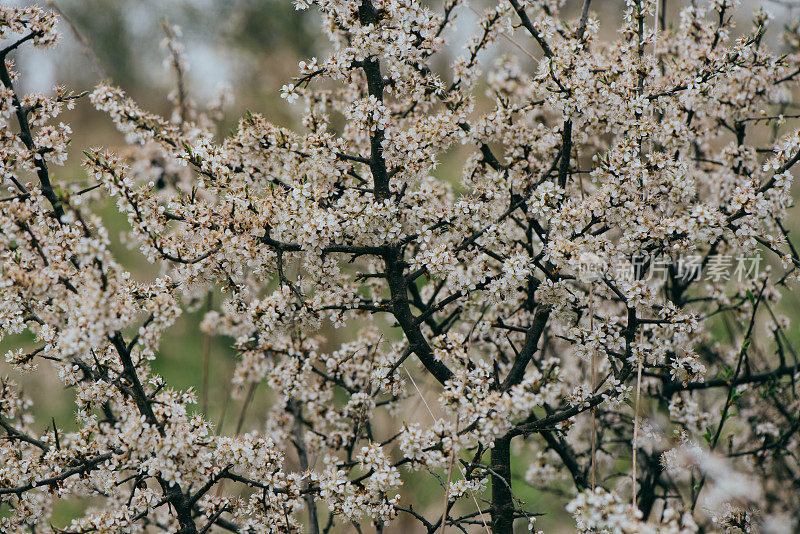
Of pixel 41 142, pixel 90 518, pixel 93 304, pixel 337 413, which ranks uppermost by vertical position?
pixel 41 142

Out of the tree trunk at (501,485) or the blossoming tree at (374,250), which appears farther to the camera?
the tree trunk at (501,485)

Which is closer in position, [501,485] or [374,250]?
[374,250]

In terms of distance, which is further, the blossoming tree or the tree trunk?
the tree trunk

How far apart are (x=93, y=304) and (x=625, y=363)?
2.38 metres

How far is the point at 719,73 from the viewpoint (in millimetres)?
3375

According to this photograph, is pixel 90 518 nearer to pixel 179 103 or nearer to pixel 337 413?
pixel 337 413

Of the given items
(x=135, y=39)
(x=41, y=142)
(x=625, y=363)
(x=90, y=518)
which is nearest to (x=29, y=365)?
(x=90, y=518)

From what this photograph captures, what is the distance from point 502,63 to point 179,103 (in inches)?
90.2

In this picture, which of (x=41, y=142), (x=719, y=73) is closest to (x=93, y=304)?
(x=41, y=142)

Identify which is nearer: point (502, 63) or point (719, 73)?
point (719, 73)

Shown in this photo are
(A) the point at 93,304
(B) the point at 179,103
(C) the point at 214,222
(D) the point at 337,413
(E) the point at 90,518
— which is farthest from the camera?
(B) the point at 179,103

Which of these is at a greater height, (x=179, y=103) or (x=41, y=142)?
(x=179, y=103)

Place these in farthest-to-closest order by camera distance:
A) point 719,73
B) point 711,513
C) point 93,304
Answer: point 711,513 < point 719,73 < point 93,304

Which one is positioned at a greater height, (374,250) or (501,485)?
(374,250)
